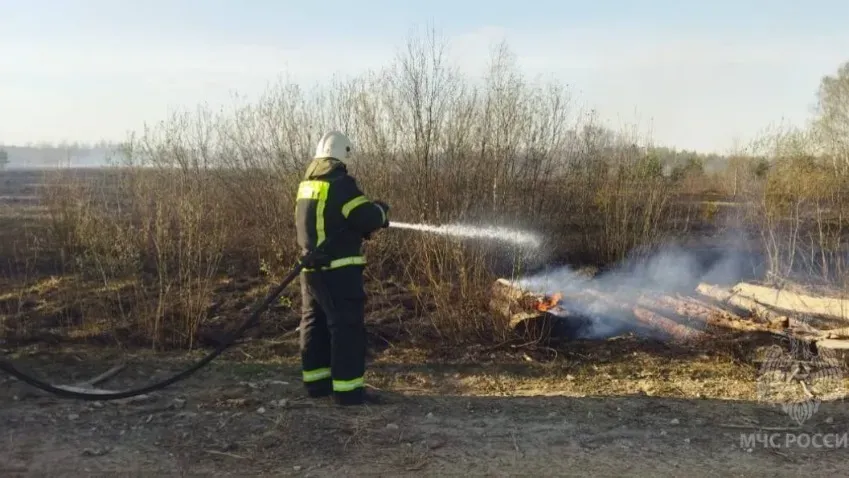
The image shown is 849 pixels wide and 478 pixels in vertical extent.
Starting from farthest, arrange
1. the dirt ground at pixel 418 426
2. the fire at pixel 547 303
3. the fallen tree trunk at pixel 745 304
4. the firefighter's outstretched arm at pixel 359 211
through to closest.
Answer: the fire at pixel 547 303 < the fallen tree trunk at pixel 745 304 < the firefighter's outstretched arm at pixel 359 211 < the dirt ground at pixel 418 426

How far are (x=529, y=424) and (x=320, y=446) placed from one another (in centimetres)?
145

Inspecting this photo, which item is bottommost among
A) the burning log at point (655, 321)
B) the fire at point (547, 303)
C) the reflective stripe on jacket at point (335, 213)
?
the burning log at point (655, 321)

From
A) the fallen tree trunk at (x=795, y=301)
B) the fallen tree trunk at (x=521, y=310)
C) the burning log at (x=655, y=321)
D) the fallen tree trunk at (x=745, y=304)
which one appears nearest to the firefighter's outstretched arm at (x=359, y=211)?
the fallen tree trunk at (x=521, y=310)

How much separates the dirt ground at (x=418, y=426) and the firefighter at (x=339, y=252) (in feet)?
1.03

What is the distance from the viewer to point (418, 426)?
177 inches

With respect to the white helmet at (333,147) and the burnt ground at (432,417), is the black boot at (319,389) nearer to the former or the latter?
the burnt ground at (432,417)

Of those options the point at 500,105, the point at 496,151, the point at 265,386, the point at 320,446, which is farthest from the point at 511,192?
the point at 320,446

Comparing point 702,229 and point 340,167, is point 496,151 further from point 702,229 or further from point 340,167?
point 702,229

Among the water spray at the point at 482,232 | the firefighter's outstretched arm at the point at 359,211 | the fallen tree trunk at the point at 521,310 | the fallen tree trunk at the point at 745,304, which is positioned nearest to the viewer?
the firefighter's outstretched arm at the point at 359,211

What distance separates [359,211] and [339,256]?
0.38 m

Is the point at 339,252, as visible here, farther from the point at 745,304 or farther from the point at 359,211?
the point at 745,304

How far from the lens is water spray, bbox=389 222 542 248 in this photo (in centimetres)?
757

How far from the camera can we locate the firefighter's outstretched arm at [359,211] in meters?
4.81

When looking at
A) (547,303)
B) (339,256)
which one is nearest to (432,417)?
(339,256)
